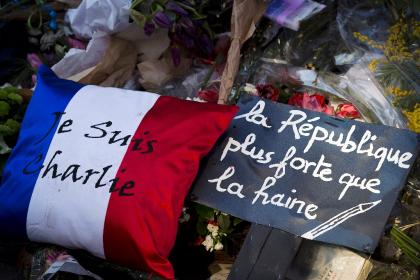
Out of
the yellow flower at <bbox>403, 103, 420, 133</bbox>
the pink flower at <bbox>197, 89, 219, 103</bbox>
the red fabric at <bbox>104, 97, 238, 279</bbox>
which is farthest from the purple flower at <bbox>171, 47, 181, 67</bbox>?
the yellow flower at <bbox>403, 103, 420, 133</bbox>

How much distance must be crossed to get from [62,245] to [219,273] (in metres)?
0.49

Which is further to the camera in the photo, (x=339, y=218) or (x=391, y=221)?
(x=391, y=221)

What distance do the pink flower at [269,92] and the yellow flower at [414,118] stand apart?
0.45 m

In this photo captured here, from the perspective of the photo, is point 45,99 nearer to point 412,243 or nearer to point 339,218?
point 339,218

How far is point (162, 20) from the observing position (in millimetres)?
2387

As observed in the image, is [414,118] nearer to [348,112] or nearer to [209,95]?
[348,112]

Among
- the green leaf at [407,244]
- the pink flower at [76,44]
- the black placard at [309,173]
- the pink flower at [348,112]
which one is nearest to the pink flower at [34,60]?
the pink flower at [76,44]

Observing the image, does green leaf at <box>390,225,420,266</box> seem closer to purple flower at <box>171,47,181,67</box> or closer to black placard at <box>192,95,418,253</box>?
black placard at <box>192,95,418,253</box>

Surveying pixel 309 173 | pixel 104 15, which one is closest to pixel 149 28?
pixel 104 15

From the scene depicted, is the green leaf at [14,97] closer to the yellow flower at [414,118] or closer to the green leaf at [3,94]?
the green leaf at [3,94]

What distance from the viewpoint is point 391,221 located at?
1.76m

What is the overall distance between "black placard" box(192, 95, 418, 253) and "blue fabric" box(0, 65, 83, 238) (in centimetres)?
51

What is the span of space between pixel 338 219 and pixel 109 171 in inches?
26.3

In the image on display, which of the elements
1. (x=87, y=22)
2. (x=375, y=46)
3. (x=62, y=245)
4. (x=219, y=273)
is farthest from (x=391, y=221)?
(x=87, y=22)
